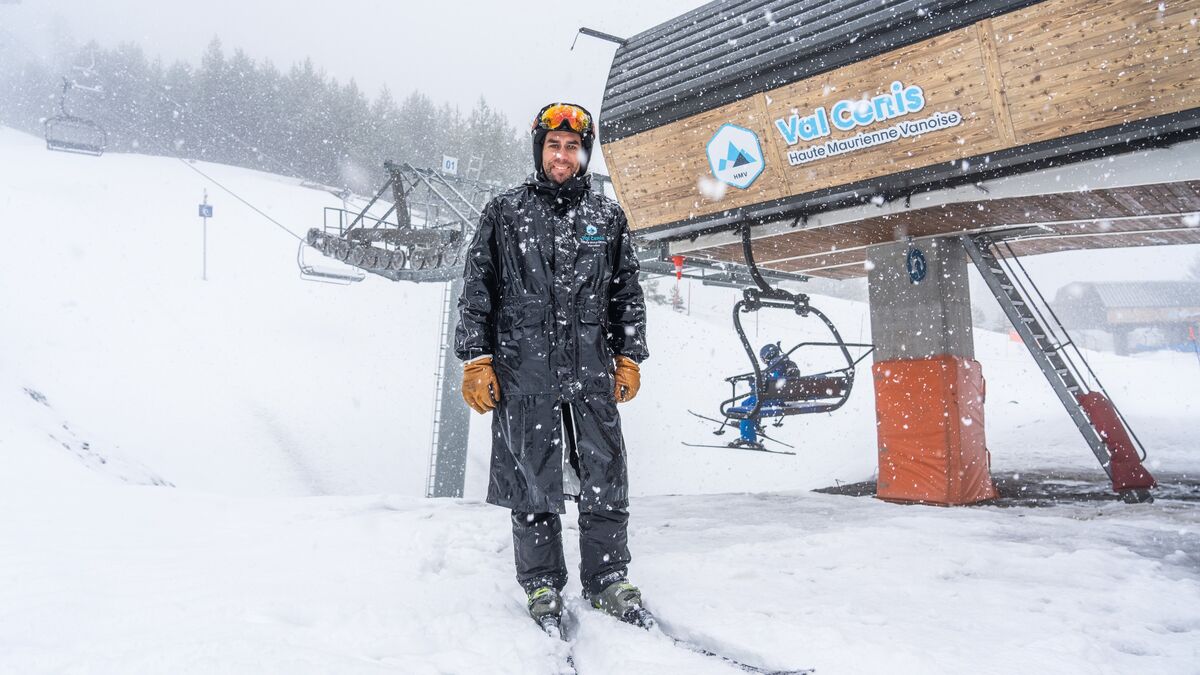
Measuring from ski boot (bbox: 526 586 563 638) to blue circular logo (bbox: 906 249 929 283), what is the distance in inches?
259

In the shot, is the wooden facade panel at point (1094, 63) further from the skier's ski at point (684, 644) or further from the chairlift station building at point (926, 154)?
the skier's ski at point (684, 644)

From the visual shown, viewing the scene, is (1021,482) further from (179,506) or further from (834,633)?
(179,506)

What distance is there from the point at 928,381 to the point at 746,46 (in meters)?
4.25

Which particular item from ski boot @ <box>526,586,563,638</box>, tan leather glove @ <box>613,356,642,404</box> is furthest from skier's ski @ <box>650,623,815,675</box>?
tan leather glove @ <box>613,356,642,404</box>

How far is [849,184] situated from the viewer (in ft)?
24.0

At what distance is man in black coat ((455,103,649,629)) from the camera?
3.24m

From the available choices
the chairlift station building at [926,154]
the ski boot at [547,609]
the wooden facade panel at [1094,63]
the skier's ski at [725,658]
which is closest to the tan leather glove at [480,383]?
the ski boot at [547,609]

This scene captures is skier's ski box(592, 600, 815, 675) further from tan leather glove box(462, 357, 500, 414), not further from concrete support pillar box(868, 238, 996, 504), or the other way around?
concrete support pillar box(868, 238, 996, 504)

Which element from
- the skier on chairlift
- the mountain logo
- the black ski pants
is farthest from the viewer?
the skier on chairlift

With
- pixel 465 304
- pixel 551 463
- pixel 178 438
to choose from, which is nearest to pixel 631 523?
pixel 551 463

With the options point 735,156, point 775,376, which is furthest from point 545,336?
point 775,376

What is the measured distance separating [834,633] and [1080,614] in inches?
51.0

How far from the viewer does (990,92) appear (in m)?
6.21

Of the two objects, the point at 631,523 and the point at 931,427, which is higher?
the point at 931,427
